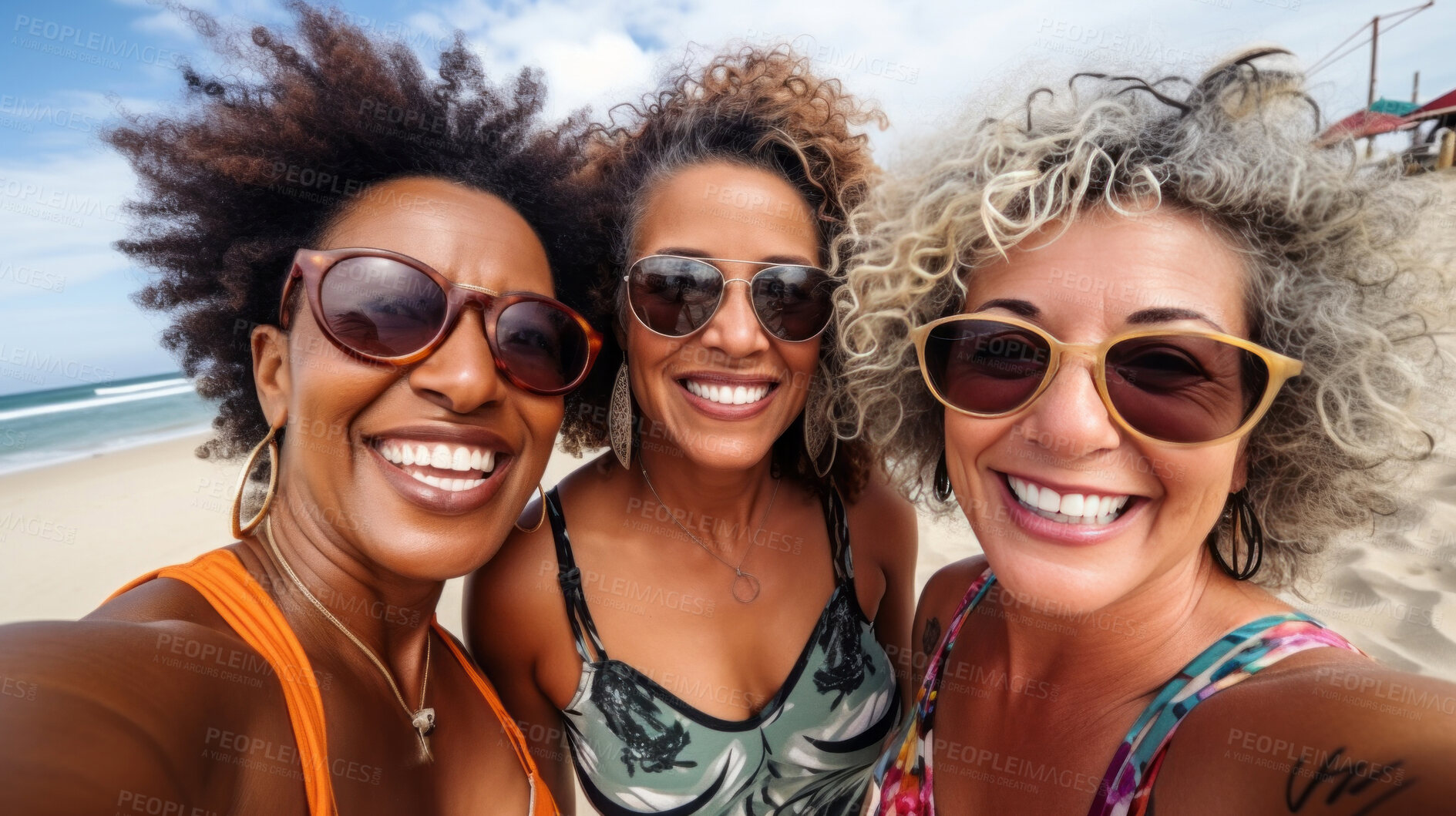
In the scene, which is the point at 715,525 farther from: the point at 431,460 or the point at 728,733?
the point at 431,460

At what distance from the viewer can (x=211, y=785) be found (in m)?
0.98

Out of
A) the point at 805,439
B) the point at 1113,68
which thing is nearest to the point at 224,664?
the point at 805,439

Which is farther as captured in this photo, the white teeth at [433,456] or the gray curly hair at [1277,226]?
the white teeth at [433,456]

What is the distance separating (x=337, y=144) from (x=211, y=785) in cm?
153

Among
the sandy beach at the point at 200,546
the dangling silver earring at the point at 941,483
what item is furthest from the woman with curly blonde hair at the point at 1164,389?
the dangling silver earring at the point at 941,483

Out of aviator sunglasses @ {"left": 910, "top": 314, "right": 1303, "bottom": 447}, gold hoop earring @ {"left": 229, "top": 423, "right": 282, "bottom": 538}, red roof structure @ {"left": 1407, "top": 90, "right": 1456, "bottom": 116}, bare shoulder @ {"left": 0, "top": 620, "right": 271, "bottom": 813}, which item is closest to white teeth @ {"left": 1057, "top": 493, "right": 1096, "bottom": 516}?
aviator sunglasses @ {"left": 910, "top": 314, "right": 1303, "bottom": 447}

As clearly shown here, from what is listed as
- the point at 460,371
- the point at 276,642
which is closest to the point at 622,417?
the point at 460,371

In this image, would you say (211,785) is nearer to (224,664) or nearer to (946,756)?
(224,664)

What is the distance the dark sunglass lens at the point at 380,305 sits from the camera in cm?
150

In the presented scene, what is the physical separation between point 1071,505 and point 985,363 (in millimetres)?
352

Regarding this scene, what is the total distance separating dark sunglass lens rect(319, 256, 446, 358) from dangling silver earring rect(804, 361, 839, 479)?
1311mm

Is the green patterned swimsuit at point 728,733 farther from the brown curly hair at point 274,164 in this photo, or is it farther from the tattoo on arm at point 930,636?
the brown curly hair at point 274,164

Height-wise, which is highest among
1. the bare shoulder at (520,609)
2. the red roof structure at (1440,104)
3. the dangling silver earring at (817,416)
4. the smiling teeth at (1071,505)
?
the red roof structure at (1440,104)

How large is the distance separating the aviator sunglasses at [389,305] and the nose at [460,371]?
19mm
